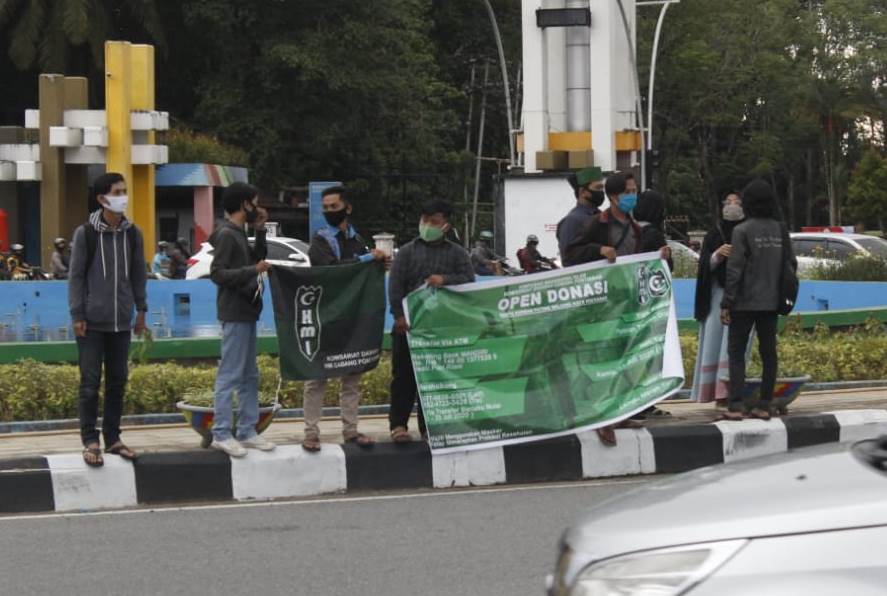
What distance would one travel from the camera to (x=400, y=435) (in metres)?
10.3

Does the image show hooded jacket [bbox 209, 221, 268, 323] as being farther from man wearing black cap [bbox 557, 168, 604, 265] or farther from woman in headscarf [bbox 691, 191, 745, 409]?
woman in headscarf [bbox 691, 191, 745, 409]

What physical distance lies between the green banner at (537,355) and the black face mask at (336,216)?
0.70m

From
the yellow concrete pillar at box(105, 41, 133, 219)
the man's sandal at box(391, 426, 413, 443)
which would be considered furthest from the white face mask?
the yellow concrete pillar at box(105, 41, 133, 219)

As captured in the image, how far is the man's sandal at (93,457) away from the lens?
372 inches

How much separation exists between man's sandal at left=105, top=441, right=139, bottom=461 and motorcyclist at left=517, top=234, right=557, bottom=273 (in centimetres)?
1947

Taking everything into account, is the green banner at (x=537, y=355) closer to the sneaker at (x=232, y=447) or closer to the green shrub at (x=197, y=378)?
the sneaker at (x=232, y=447)

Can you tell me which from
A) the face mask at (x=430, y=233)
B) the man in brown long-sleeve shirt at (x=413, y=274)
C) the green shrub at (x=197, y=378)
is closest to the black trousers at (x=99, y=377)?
the man in brown long-sleeve shirt at (x=413, y=274)

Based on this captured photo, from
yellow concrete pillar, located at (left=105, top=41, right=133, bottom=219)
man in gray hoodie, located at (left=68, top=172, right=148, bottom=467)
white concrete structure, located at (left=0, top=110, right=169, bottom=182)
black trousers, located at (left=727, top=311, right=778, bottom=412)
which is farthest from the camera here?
white concrete structure, located at (left=0, top=110, right=169, bottom=182)

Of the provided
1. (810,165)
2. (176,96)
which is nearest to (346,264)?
(176,96)

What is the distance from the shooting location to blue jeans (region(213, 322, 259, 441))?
9719 millimetres

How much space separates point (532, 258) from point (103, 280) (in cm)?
2041

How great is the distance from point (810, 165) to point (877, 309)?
6150cm

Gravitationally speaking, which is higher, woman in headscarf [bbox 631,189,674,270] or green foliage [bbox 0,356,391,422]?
woman in headscarf [bbox 631,189,674,270]

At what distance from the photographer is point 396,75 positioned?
159ft
